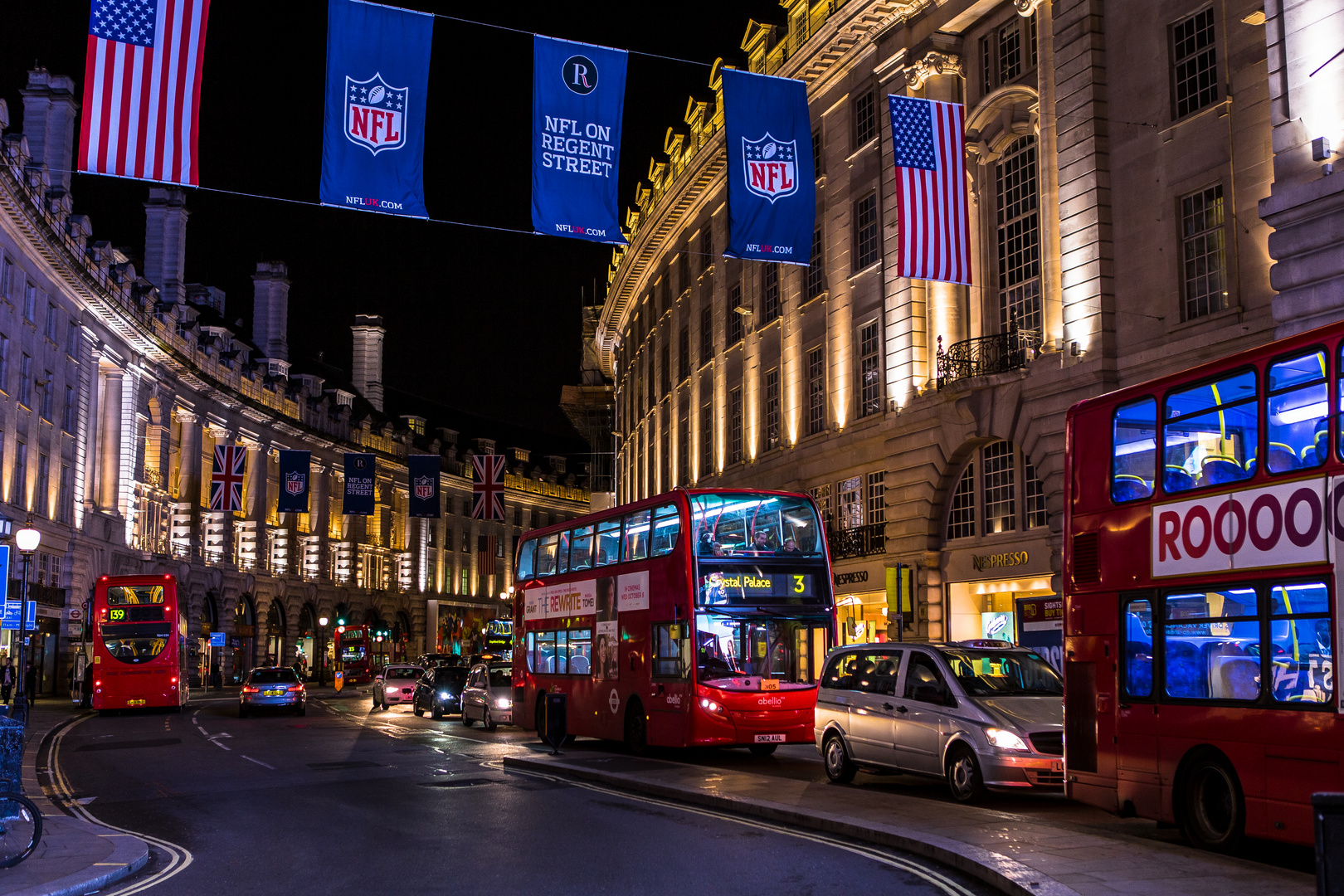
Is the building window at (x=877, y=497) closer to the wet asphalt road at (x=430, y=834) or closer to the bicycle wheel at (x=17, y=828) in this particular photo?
the wet asphalt road at (x=430, y=834)

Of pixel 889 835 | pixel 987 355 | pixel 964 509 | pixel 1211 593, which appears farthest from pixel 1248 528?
pixel 964 509

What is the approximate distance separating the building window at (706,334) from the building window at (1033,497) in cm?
1921

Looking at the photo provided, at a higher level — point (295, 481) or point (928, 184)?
point (928, 184)

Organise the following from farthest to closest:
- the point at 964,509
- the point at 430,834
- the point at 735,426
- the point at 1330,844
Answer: the point at 735,426
the point at 964,509
the point at 430,834
the point at 1330,844

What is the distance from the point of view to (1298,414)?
1058 centimetres

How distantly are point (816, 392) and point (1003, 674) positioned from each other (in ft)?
70.8

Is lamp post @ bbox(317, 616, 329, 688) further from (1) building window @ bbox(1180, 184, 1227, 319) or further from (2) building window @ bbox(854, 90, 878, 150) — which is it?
(1) building window @ bbox(1180, 184, 1227, 319)

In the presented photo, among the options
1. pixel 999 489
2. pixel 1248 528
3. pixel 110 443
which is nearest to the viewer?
pixel 1248 528

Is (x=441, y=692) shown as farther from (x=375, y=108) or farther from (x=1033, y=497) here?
(x=375, y=108)

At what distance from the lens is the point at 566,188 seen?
18.6 metres

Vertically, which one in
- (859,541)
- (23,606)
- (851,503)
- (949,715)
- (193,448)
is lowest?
(949,715)

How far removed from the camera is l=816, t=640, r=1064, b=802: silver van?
14.5 meters

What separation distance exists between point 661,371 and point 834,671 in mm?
36628

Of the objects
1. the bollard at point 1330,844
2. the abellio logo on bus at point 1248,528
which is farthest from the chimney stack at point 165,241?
the bollard at point 1330,844
